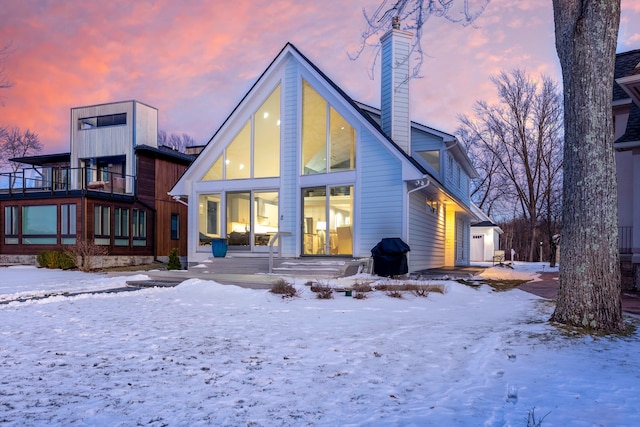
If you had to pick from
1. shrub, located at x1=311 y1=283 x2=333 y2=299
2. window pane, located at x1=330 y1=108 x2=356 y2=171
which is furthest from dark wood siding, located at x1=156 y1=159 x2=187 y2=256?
shrub, located at x1=311 y1=283 x2=333 y2=299

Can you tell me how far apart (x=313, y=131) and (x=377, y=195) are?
9.38ft

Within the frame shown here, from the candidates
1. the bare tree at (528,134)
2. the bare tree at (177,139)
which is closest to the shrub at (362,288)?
the bare tree at (528,134)

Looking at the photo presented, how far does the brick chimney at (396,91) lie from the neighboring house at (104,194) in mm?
12586

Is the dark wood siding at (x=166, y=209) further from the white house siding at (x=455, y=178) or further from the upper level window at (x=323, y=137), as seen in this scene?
the white house siding at (x=455, y=178)

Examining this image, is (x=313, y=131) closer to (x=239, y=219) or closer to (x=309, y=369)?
(x=239, y=219)

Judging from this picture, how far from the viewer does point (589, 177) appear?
470 centimetres

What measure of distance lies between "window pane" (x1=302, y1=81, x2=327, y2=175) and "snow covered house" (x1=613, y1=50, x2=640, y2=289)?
7.19 metres

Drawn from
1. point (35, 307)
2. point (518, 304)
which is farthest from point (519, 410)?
point (35, 307)

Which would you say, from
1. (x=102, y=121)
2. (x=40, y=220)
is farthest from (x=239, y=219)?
(x=102, y=121)

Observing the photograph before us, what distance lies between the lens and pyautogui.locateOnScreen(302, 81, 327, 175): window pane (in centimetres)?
1242

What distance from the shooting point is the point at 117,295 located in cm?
843

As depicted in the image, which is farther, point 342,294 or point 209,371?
point 342,294

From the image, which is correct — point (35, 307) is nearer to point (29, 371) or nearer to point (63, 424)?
point (29, 371)

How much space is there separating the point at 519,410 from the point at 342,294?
5.69 metres
